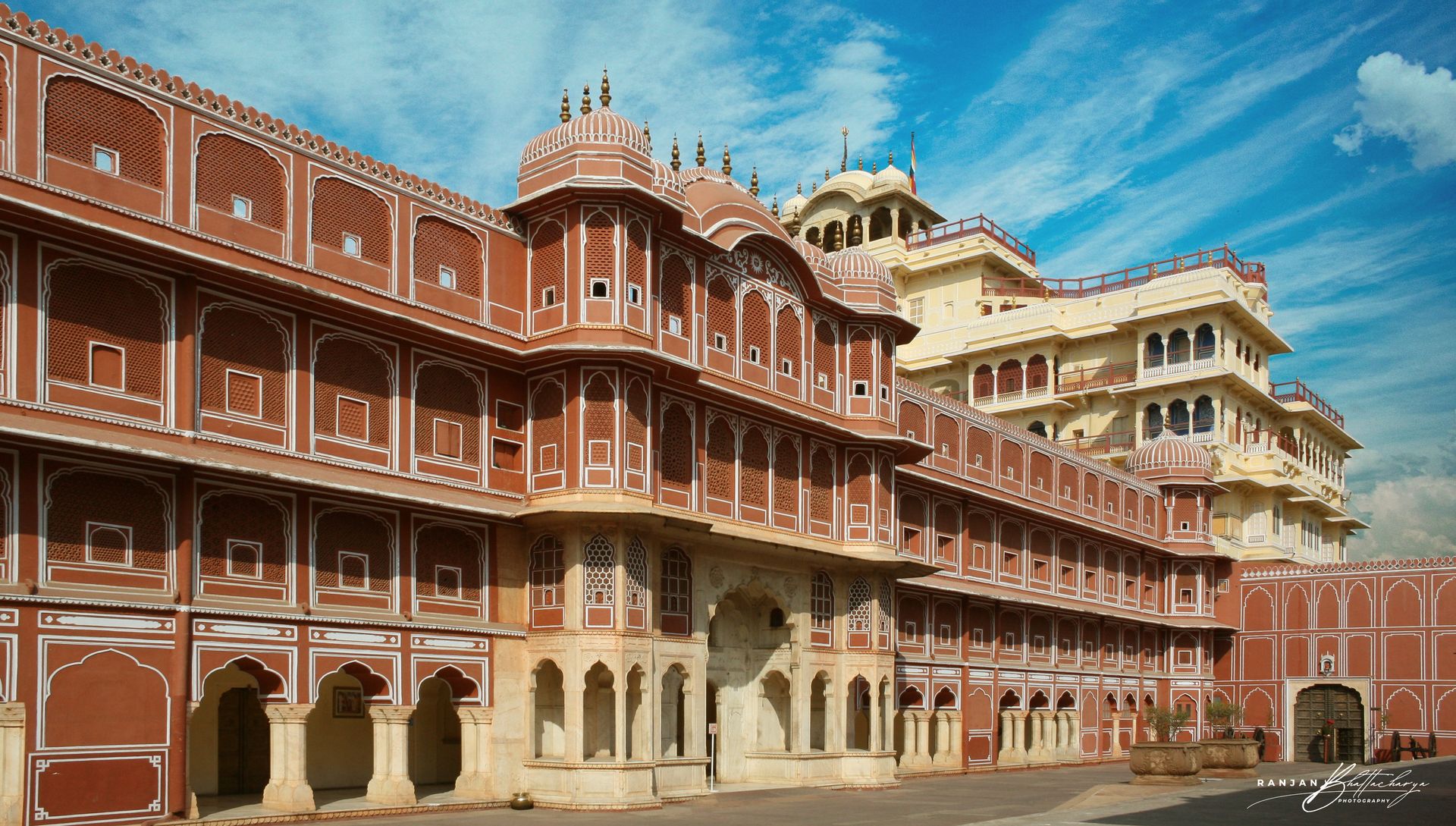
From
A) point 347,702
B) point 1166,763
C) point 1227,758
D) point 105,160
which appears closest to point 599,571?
point 347,702

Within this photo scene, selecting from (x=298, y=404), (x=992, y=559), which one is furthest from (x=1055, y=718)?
(x=298, y=404)

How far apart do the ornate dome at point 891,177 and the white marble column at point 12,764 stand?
51151mm

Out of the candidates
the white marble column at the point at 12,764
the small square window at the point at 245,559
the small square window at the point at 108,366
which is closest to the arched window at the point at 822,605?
the small square window at the point at 245,559

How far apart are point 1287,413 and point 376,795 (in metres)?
52.2

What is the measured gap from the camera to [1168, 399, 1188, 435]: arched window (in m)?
59.2

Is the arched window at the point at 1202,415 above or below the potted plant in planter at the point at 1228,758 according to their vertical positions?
above

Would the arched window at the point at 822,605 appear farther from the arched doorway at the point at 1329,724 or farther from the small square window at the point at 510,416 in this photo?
the arched doorway at the point at 1329,724

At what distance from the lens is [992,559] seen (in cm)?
4503

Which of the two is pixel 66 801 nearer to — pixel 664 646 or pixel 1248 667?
pixel 664 646

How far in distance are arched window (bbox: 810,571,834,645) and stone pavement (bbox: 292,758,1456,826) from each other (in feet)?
12.6

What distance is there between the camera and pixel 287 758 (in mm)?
21781

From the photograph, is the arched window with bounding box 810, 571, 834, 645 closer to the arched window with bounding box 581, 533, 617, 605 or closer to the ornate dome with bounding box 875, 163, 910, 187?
the arched window with bounding box 581, 533, 617, 605
